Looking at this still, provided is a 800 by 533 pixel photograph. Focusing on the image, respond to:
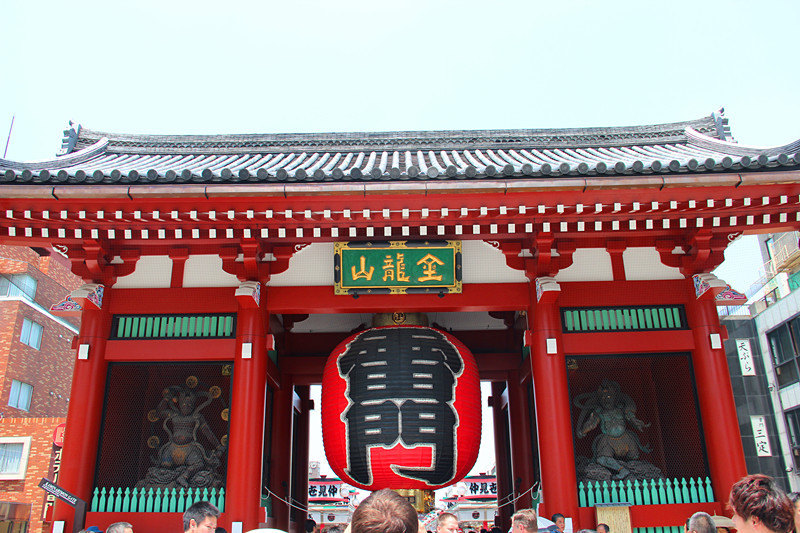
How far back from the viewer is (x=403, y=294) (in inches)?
318

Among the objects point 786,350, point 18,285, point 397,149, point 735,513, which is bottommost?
point 735,513

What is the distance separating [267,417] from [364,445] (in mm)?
2919

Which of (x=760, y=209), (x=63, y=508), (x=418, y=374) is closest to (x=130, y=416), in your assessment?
(x=63, y=508)

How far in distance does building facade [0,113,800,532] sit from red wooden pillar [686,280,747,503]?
24 mm

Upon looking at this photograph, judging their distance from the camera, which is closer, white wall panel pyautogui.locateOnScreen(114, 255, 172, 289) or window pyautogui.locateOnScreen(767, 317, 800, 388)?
white wall panel pyautogui.locateOnScreen(114, 255, 172, 289)

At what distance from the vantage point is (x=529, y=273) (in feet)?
27.0

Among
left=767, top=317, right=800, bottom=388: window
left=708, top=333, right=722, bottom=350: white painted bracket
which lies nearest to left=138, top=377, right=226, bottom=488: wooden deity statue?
left=708, top=333, right=722, bottom=350: white painted bracket

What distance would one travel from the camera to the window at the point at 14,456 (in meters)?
22.0

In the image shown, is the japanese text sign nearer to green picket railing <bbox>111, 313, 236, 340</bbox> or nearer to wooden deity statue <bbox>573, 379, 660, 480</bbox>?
wooden deity statue <bbox>573, 379, 660, 480</bbox>

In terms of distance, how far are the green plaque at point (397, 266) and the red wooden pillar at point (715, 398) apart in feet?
10.7

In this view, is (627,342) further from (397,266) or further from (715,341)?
(397,266)

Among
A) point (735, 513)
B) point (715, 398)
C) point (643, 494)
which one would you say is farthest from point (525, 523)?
point (715, 398)

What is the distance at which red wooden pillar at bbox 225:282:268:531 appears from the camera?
7191mm

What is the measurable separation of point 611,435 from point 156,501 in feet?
19.8
